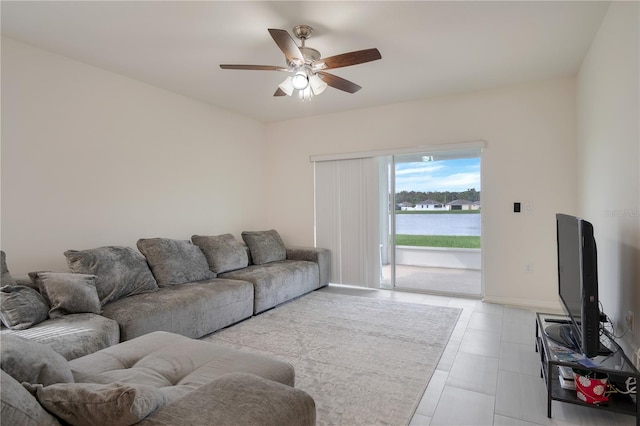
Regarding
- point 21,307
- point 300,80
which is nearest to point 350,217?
point 300,80

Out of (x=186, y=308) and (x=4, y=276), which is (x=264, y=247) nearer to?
(x=186, y=308)

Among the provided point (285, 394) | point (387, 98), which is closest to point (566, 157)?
point (387, 98)

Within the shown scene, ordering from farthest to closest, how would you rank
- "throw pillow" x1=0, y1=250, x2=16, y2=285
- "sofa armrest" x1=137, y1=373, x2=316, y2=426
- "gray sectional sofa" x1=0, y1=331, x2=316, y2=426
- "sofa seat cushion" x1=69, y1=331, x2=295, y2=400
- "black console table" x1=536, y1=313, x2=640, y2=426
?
"throw pillow" x1=0, y1=250, x2=16, y2=285 → "black console table" x1=536, y1=313, x2=640, y2=426 → "sofa seat cushion" x1=69, y1=331, x2=295, y2=400 → "sofa armrest" x1=137, y1=373, x2=316, y2=426 → "gray sectional sofa" x1=0, y1=331, x2=316, y2=426

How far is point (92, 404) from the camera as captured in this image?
97cm

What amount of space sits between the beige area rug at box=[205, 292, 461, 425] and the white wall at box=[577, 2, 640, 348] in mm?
1337

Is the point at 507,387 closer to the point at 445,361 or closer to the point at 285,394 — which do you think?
the point at 445,361

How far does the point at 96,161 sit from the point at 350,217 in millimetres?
3268

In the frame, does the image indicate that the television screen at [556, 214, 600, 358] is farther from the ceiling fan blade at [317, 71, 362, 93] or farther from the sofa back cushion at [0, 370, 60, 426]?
the sofa back cushion at [0, 370, 60, 426]

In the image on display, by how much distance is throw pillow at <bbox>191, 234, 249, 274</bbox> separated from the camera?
400cm

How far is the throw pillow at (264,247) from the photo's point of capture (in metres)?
4.67

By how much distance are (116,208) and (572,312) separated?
4.12 meters

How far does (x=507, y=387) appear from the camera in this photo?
223cm

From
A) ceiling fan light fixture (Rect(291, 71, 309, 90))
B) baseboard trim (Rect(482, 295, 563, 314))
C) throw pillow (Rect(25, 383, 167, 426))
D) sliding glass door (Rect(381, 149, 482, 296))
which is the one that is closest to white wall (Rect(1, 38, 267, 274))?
ceiling fan light fixture (Rect(291, 71, 309, 90))

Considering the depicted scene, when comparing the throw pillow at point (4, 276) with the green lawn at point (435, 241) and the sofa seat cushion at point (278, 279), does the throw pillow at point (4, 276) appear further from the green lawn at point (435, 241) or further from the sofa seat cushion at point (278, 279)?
the green lawn at point (435, 241)
